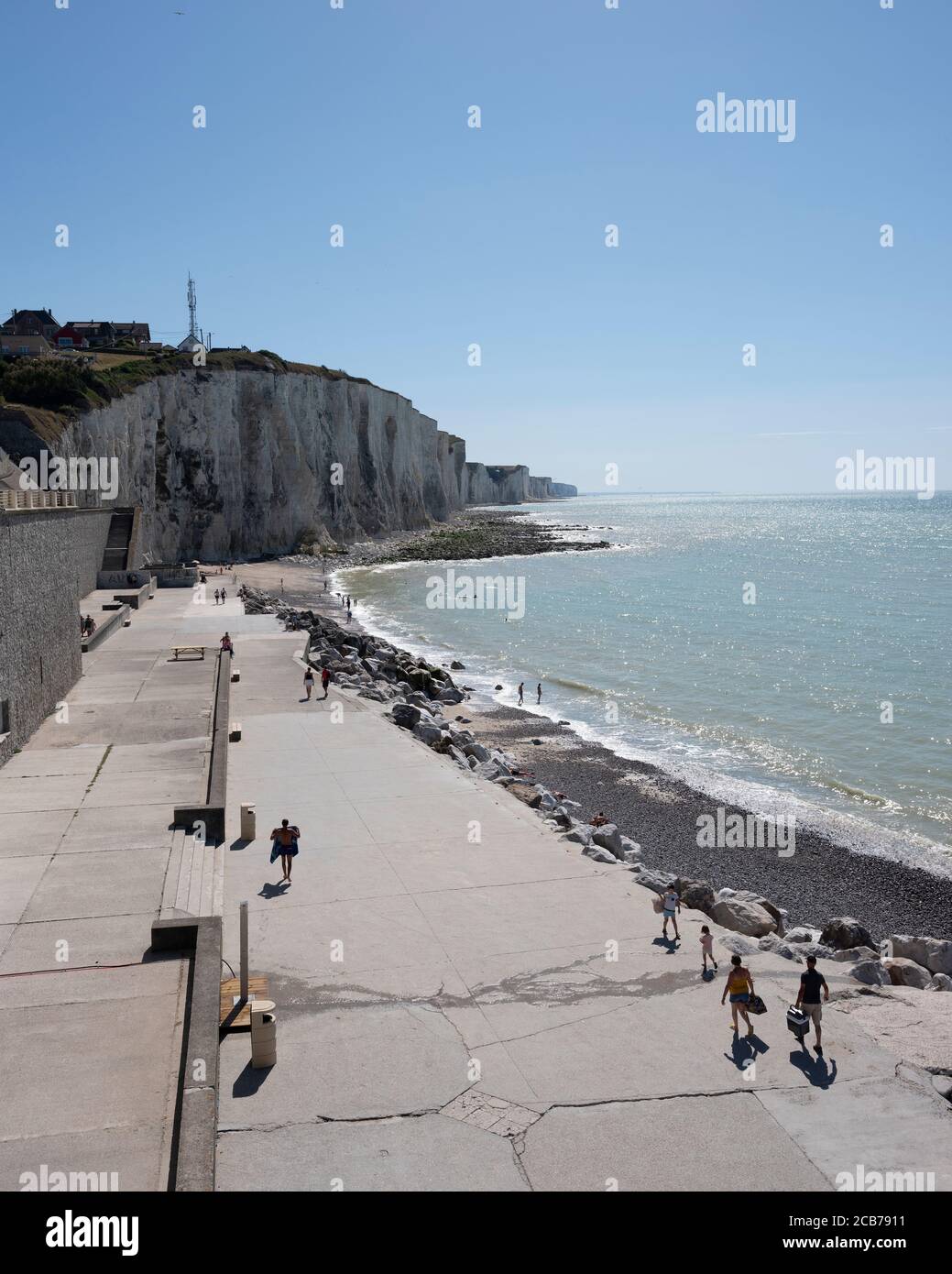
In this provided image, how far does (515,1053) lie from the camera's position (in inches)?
326

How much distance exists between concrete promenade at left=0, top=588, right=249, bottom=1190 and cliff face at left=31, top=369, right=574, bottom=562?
1373 inches

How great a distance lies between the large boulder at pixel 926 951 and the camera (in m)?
12.8

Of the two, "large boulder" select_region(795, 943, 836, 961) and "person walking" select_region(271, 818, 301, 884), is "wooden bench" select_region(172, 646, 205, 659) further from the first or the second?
"large boulder" select_region(795, 943, 836, 961)

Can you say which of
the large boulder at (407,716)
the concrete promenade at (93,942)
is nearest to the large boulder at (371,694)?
the large boulder at (407,716)

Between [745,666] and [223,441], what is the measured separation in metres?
47.3

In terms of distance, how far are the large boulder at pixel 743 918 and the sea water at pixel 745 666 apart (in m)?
6.59

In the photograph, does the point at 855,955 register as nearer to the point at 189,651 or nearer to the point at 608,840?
the point at 608,840

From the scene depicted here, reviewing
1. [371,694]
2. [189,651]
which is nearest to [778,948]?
[371,694]

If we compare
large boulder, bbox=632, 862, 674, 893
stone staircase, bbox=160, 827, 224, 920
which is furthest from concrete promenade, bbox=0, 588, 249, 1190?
large boulder, bbox=632, 862, 674, 893

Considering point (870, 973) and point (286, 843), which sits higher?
point (286, 843)

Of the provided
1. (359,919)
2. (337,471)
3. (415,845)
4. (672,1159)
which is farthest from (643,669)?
(337,471)

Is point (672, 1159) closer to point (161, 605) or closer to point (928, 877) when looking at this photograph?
point (928, 877)

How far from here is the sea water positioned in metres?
22.8

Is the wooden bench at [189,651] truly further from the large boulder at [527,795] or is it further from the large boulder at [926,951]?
the large boulder at [926,951]
